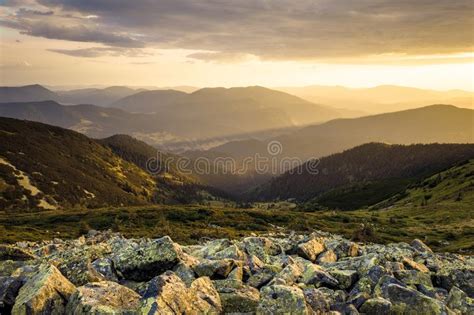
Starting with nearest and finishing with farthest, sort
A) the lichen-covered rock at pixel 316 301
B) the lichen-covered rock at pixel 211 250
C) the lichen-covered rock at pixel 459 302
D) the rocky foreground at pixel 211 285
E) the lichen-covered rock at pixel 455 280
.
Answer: the rocky foreground at pixel 211 285, the lichen-covered rock at pixel 316 301, the lichen-covered rock at pixel 459 302, the lichen-covered rock at pixel 455 280, the lichen-covered rock at pixel 211 250

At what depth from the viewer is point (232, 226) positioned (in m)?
65.4

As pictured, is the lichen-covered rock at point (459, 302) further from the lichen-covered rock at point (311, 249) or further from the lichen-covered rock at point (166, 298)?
the lichen-covered rock at point (166, 298)

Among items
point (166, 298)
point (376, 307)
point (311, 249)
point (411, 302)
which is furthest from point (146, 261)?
point (311, 249)

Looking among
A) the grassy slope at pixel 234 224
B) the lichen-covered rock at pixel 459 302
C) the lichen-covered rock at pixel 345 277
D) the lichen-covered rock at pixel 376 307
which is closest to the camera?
the lichen-covered rock at pixel 376 307

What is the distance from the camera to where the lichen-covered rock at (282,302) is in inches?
553

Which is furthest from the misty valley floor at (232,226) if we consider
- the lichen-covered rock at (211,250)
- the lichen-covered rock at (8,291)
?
the lichen-covered rock at (8,291)

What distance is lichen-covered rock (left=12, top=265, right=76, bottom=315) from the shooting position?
42.6 ft

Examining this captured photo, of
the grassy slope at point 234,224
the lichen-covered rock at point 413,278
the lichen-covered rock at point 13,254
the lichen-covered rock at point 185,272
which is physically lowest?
the grassy slope at point 234,224

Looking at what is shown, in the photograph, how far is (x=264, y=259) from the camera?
22250 mm

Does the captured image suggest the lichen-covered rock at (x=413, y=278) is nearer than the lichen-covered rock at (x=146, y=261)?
No

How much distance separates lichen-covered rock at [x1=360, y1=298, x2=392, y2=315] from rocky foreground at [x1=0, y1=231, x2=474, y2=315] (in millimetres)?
38

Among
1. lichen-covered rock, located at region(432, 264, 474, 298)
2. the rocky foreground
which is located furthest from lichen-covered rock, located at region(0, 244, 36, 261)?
lichen-covered rock, located at region(432, 264, 474, 298)

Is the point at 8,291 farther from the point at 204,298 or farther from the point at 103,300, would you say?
the point at 204,298

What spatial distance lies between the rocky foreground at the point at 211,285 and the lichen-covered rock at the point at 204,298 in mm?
39
